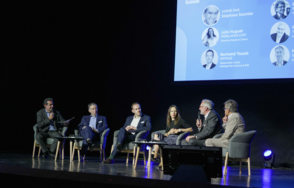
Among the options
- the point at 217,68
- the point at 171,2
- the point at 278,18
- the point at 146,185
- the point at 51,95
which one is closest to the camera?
→ the point at 146,185

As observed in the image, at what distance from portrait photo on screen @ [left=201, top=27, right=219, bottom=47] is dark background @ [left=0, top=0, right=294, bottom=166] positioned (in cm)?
94

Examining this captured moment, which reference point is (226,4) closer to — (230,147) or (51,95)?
(230,147)

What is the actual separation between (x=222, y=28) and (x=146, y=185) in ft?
16.7

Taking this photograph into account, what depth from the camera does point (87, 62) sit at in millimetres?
7379

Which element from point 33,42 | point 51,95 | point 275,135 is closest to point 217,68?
point 275,135

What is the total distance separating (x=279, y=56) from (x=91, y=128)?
3536mm

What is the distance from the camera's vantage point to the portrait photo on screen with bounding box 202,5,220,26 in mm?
5754

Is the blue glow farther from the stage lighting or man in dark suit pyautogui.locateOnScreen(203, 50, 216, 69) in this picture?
man in dark suit pyautogui.locateOnScreen(203, 50, 216, 69)

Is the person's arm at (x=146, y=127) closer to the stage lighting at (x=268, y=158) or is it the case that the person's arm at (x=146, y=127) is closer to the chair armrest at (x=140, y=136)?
the chair armrest at (x=140, y=136)

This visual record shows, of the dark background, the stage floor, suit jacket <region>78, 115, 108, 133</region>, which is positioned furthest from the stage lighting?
suit jacket <region>78, 115, 108, 133</region>

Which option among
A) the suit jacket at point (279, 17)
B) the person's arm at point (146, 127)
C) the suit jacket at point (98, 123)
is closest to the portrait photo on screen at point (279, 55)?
the suit jacket at point (279, 17)

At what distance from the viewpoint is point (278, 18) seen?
5316mm

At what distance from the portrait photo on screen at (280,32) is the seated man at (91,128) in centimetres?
344

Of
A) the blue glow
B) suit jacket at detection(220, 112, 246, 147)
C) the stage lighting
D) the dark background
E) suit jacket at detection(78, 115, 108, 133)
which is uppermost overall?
the dark background
